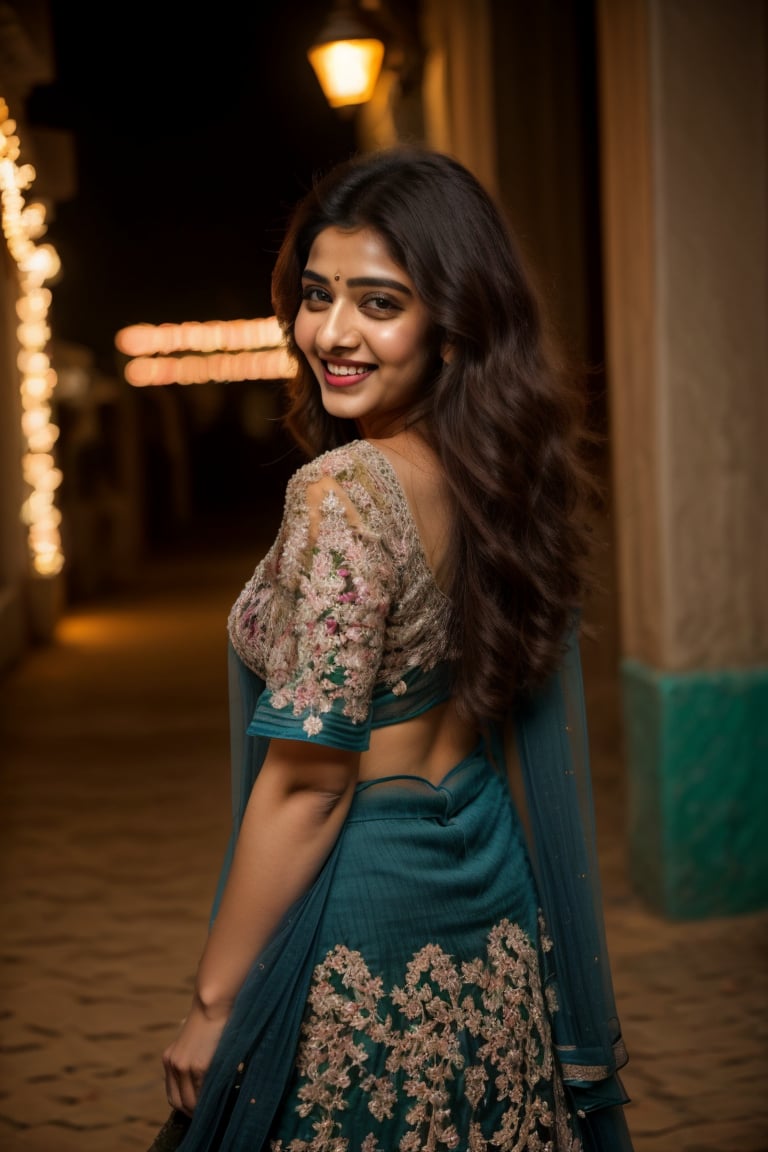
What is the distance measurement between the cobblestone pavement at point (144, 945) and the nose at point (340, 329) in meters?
2.05

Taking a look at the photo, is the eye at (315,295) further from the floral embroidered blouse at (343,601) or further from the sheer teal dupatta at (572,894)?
the sheer teal dupatta at (572,894)

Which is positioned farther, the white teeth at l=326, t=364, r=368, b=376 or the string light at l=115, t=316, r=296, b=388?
the string light at l=115, t=316, r=296, b=388

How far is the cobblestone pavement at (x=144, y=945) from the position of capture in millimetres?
3240

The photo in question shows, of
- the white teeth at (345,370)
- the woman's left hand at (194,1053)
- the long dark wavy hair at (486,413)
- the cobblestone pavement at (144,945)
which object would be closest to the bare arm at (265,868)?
the woman's left hand at (194,1053)

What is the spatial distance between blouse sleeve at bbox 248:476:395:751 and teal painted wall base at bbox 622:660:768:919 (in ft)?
8.63

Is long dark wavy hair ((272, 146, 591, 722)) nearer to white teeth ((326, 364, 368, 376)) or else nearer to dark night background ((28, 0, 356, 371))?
white teeth ((326, 364, 368, 376))

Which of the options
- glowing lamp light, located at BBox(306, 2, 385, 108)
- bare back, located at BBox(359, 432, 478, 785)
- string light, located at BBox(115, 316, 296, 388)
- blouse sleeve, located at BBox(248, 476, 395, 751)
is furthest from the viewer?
string light, located at BBox(115, 316, 296, 388)

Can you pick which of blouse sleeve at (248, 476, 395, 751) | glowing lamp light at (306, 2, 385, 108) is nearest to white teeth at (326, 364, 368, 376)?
blouse sleeve at (248, 476, 395, 751)

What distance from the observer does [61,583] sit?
1229 cm

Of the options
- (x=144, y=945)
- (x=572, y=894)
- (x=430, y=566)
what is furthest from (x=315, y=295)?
(x=144, y=945)

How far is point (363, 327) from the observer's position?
1.75 m

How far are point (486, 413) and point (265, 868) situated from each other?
62 cm

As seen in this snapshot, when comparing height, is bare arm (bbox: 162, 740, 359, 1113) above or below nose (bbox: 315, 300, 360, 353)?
below

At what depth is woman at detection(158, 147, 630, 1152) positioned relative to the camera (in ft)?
5.39
